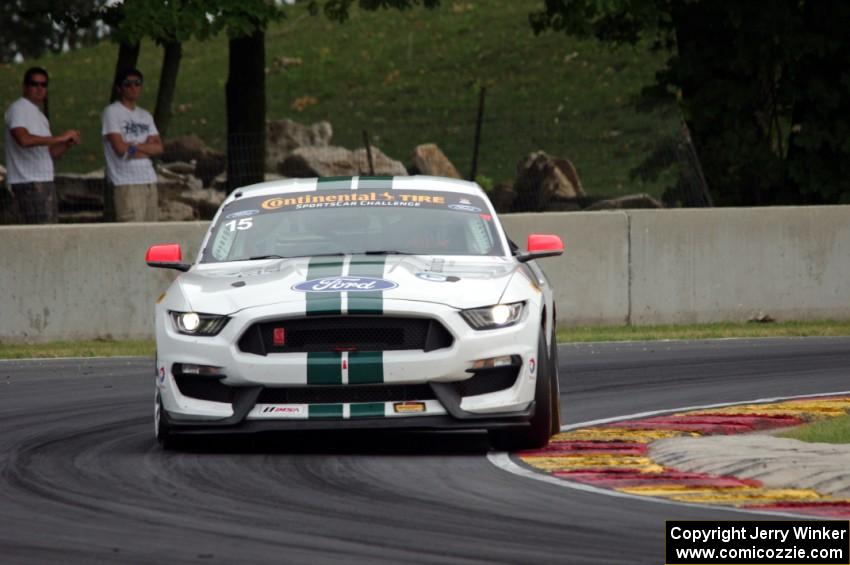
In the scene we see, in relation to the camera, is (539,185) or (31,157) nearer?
(31,157)

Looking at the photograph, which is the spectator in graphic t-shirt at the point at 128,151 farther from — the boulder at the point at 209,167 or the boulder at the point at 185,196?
the boulder at the point at 209,167

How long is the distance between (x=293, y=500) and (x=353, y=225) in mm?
3070

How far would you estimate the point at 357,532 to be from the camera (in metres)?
7.52

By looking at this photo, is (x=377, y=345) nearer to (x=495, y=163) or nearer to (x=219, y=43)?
(x=495, y=163)

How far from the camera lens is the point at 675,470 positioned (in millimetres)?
9172

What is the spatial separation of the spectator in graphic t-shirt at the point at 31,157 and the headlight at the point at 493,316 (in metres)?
9.38

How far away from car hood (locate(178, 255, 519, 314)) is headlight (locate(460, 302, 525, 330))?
37 millimetres

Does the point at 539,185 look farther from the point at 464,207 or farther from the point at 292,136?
the point at 292,136

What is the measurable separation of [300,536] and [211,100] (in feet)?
161

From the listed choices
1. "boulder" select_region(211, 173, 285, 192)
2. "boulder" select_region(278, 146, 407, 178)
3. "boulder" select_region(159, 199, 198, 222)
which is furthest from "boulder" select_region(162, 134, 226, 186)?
"boulder" select_region(159, 199, 198, 222)

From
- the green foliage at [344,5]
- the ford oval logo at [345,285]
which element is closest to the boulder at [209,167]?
the green foliage at [344,5]

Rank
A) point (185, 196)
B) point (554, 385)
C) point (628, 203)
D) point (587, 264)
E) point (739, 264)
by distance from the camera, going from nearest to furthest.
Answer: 1. point (554, 385)
2. point (587, 264)
3. point (739, 264)
4. point (628, 203)
5. point (185, 196)

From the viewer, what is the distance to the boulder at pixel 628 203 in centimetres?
2391

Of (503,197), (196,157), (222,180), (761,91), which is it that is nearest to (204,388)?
(503,197)
